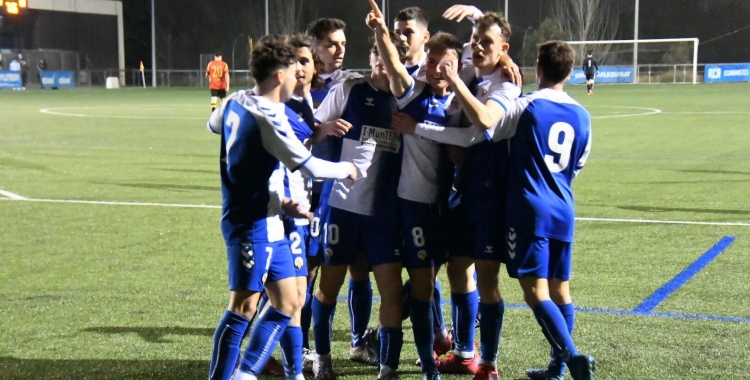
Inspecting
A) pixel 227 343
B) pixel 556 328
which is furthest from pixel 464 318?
pixel 227 343

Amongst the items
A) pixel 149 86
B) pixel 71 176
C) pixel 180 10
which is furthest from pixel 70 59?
pixel 71 176

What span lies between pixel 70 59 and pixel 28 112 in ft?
92.4

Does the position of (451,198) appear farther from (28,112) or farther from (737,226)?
(28,112)

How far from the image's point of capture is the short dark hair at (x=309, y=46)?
4.26 metres

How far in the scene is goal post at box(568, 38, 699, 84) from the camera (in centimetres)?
4894

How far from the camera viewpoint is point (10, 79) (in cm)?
4894

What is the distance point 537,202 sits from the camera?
4.37 m

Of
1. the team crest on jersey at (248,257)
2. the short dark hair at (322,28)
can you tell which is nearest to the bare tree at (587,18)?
the short dark hair at (322,28)

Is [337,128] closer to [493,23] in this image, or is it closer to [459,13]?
[493,23]

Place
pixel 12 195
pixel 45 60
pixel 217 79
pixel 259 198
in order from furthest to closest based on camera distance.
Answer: pixel 45 60
pixel 217 79
pixel 12 195
pixel 259 198

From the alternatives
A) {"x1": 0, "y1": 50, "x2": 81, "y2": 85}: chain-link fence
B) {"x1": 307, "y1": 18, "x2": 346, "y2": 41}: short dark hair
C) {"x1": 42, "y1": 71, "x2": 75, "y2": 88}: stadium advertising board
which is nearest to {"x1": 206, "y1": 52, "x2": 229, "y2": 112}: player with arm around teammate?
{"x1": 307, "y1": 18, "x2": 346, "y2": 41}: short dark hair

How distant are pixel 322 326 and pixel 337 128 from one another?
1135mm

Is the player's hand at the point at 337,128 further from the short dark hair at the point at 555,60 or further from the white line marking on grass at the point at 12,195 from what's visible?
the white line marking on grass at the point at 12,195

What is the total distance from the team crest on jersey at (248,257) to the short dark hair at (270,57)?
2.48ft
